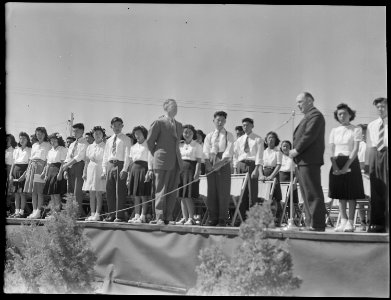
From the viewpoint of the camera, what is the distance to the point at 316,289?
5445 mm

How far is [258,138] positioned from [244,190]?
80cm

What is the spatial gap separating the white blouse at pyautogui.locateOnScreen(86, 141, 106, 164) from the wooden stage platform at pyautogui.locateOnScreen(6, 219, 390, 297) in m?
1.48

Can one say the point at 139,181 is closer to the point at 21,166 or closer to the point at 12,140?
the point at 21,166

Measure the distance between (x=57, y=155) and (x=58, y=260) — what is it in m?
3.11

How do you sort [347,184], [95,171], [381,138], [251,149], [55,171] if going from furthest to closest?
[55,171] < [95,171] < [251,149] < [347,184] < [381,138]

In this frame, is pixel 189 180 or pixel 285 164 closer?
pixel 189 180

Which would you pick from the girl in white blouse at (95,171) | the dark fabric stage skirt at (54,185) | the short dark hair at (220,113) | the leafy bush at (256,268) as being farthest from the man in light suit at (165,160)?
the dark fabric stage skirt at (54,185)

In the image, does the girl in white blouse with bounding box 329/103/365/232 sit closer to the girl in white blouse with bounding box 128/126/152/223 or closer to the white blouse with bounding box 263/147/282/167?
the white blouse with bounding box 263/147/282/167

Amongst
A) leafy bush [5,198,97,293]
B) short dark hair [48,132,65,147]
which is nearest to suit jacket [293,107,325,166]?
leafy bush [5,198,97,293]

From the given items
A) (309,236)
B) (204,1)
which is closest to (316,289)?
→ (309,236)

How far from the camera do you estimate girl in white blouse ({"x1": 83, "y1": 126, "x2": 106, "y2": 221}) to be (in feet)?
27.0

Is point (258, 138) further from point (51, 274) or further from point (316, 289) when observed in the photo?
point (51, 274)

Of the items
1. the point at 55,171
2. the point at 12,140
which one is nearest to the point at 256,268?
the point at 55,171

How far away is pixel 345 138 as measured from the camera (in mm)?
6129
